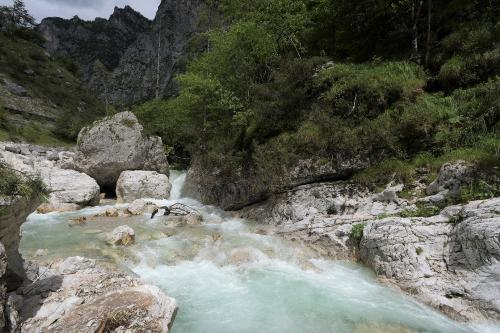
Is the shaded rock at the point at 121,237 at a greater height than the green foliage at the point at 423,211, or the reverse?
the green foliage at the point at 423,211

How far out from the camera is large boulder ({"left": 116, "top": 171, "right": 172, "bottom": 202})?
20312 millimetres

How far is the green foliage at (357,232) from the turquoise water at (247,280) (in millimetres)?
895

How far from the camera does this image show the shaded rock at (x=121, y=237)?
11.7 meters

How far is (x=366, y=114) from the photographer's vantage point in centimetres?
1415

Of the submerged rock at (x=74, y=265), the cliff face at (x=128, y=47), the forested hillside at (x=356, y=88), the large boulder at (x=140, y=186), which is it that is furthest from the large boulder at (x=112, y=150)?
the cliff face at (x=128, y=47)

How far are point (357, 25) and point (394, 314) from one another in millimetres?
16235

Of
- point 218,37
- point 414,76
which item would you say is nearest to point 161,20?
point 218,37

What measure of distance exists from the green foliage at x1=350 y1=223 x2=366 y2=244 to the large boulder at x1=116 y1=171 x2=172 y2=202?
43.8 ft

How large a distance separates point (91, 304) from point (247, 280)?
167 inches

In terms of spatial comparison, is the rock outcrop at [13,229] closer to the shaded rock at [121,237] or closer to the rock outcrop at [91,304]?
the rock outcrop at [91,304]

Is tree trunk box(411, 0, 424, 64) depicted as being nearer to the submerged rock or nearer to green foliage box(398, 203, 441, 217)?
green foliage box(398, 203, 441, 217)

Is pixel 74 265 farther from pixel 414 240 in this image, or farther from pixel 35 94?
pixel 35 94

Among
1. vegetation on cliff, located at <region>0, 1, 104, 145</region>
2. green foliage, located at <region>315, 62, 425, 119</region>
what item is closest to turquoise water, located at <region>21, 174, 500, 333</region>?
green foliage, located at <region>315, 62, 425, 119</region>

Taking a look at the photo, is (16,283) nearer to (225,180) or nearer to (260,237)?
(260,237)
